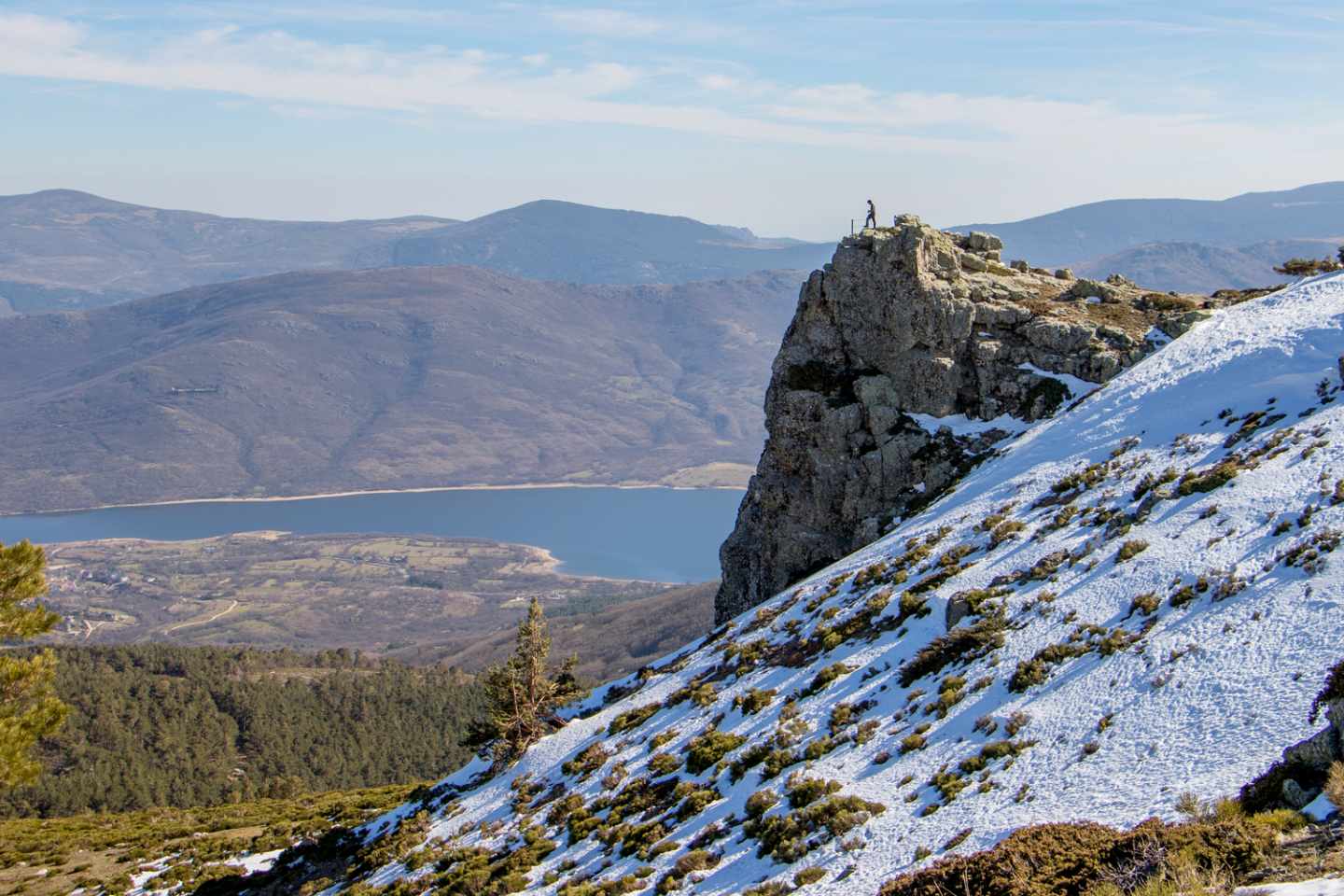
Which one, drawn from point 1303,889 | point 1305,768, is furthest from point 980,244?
point 1303,889

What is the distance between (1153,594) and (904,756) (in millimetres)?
6376

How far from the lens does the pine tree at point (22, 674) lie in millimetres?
30000

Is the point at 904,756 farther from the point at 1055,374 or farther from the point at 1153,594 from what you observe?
the point at 1055,374

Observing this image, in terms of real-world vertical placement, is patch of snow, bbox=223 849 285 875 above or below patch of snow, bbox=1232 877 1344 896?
below

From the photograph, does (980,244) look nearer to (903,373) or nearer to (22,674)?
(903,373)

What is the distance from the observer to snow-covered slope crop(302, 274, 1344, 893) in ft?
57.9

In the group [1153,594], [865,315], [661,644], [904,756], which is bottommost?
[661,644]

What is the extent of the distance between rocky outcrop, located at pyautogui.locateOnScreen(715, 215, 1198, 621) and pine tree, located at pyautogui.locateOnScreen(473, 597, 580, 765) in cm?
1460

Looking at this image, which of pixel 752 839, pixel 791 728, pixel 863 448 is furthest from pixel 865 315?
pixel 752 839

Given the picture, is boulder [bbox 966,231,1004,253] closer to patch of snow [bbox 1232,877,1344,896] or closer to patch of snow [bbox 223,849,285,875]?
patch of snow [bbox 223,849,285,875]

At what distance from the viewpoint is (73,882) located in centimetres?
4034

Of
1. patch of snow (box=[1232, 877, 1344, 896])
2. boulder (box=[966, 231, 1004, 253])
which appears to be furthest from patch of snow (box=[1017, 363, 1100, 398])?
patch of snow (box=[1232, 877, 1344, 896])

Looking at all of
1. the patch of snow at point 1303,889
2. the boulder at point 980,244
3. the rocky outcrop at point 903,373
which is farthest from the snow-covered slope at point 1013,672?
the boulder at point 980,244

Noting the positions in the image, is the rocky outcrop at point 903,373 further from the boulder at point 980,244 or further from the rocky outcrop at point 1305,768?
the rocky outcrop at point 1305,768
